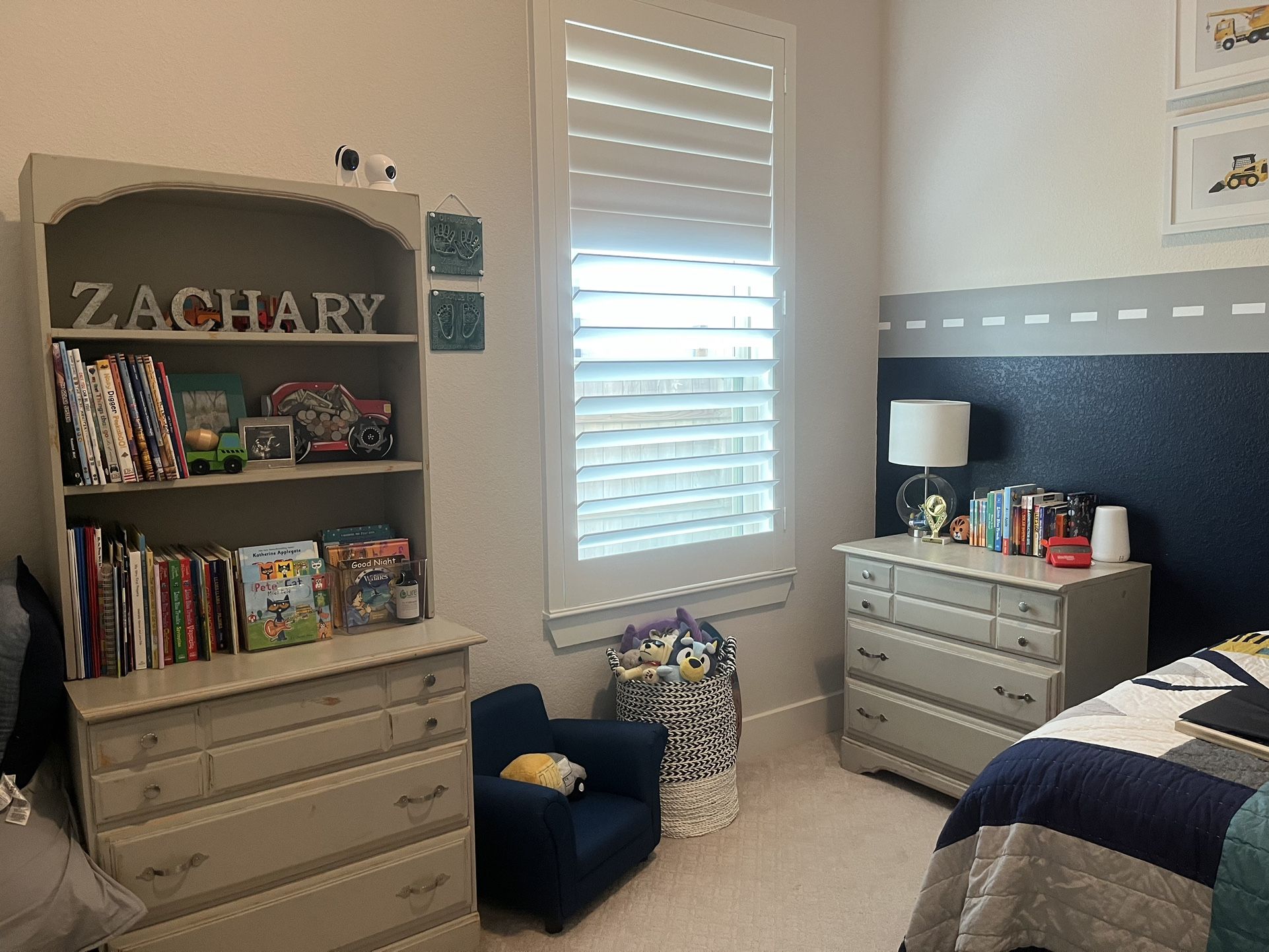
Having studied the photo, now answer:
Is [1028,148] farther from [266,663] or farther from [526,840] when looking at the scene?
[266,663]

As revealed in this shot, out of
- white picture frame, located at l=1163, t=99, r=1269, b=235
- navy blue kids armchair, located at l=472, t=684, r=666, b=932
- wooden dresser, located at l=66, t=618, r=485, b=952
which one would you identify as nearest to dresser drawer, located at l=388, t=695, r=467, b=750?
wooden dresser, located at l=66, t=618, r=485, b=952

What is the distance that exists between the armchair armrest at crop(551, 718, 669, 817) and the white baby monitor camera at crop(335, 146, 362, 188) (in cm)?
159

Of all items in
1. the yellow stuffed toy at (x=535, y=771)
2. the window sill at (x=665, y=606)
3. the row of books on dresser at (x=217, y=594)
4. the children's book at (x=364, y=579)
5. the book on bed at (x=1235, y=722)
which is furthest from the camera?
the window sill at (x=665, y=606)

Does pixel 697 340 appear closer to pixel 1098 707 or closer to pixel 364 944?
pixel 1098 707

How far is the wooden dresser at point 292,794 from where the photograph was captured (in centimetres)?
192

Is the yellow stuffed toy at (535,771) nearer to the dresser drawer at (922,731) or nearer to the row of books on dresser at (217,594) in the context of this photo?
the row of books on dresser at (217,594)

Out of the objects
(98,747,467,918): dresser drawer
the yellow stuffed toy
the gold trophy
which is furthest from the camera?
the gold trophy

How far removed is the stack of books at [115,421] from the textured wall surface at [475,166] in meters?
0.30

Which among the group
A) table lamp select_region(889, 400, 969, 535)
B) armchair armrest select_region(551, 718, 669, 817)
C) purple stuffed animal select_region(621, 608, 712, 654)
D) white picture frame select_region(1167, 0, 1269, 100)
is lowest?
Result: armchair armrest select_region(551, 718, 669, 817)

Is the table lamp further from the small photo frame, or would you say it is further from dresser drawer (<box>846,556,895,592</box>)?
the small photo frame

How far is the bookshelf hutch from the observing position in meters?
1.93

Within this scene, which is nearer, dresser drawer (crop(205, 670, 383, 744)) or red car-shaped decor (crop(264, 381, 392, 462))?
dresser drawer (crop(205, 670, 383, 744))

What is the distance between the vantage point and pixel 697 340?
3.25 metres

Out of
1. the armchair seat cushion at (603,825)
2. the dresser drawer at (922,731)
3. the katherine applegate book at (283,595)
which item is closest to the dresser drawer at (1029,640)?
the dresser drawer at (922,731)
